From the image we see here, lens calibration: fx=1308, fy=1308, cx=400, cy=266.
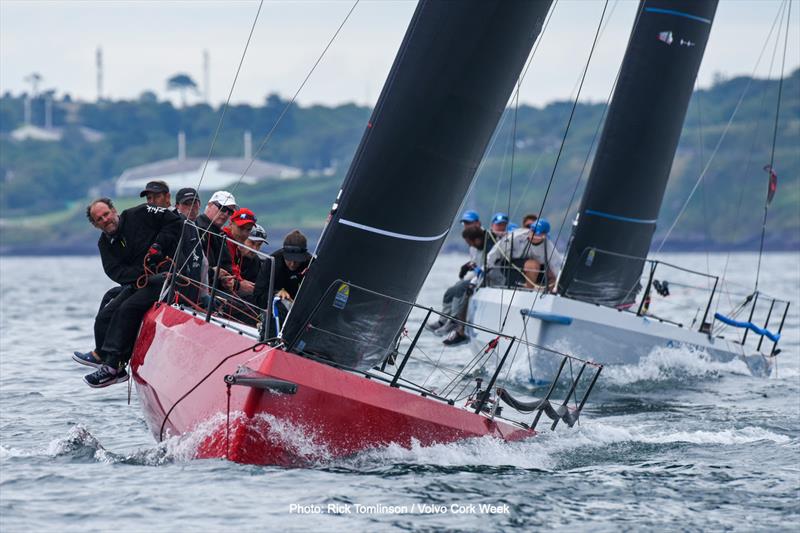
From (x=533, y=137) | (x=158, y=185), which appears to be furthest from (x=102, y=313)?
(x=533, y=137)

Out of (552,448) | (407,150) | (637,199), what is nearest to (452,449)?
(552,448)

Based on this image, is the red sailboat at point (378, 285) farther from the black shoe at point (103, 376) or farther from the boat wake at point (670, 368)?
the boat wake at point (670, 368)

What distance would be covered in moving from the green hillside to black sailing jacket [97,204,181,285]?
58566 millimetres

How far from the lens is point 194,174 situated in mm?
102625

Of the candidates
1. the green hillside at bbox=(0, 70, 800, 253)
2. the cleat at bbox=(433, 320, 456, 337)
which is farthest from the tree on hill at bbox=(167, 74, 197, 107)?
the cleat at bbox=(433, 320, 456, 337)

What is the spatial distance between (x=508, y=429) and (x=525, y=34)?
2.22m

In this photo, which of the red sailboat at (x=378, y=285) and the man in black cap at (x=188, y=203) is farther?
the man in black cap at (x=188, y=203)

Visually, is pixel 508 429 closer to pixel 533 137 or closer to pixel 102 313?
pixel 102 313

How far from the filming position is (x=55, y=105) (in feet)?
461

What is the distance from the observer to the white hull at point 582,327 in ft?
38.7

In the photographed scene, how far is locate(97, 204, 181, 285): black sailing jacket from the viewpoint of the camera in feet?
25.9

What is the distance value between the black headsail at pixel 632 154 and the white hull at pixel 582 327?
57cm

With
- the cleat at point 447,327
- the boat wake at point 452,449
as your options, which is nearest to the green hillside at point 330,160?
the cleat at point 447,327

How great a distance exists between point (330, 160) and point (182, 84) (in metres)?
26.6
